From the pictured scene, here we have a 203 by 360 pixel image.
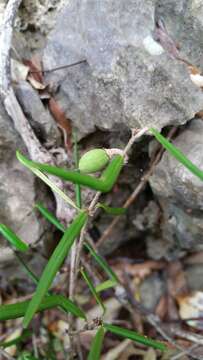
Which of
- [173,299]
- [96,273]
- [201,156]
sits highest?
[201,156]

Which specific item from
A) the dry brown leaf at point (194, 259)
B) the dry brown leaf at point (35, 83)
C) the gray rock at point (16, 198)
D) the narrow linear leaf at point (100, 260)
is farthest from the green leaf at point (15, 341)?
the dry brown leaf at point (35, 83)

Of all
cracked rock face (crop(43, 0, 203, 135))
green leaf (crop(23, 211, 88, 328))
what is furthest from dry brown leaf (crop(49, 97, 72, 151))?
green leaf (crop(23, 211, 88, 328))

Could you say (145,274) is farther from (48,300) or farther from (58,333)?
(48,300)

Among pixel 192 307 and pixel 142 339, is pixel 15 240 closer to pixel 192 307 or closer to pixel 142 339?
pixel 142 339

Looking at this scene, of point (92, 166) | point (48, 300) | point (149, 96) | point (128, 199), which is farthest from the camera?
point (128, 199)

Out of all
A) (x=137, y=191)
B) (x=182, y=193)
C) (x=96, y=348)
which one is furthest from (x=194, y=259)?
(x=96, y=348)

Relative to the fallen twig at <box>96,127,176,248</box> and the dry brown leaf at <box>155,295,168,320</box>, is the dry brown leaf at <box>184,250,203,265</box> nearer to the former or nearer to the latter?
the dry brown leaf at <box>155,295,168,320</box>

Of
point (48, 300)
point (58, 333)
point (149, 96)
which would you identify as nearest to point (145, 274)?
point (58, 333)
